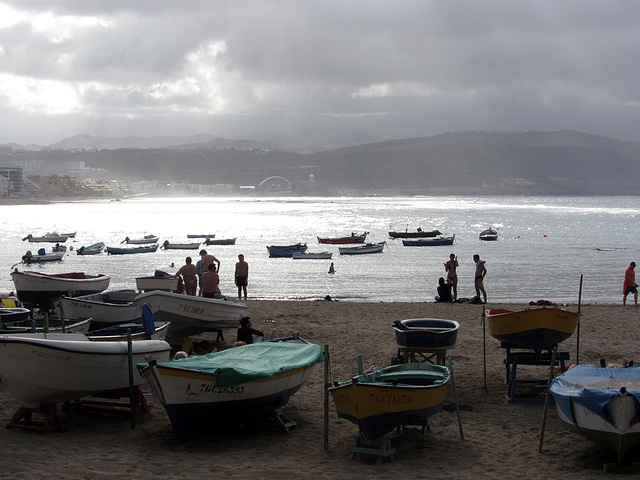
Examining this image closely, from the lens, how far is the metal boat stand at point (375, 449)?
319 inches

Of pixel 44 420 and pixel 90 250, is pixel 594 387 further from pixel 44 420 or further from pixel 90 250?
pixel 90 250

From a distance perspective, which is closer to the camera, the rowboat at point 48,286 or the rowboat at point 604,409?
the rowboat at point 604,409

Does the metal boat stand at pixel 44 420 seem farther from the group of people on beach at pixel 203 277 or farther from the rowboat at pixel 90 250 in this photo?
the rowboat at pixel 90 250

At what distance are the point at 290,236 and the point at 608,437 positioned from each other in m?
79.7

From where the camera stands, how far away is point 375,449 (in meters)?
8.22

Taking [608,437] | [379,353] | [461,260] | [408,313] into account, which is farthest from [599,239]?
[608,437]

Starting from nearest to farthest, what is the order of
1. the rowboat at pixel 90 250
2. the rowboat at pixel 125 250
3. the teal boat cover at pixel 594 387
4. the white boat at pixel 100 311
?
the teal boat cover at pixel 594 387 < the white boat at pixel 100 311 < the rowboat at pixel 90 250 < the rowboat at pixel 125 250

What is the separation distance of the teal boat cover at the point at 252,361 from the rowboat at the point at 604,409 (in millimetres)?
3246

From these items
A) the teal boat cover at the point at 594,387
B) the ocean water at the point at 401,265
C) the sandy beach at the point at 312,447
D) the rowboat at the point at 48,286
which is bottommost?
the ocean water at the point at 401,265

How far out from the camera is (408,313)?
64.8 ft

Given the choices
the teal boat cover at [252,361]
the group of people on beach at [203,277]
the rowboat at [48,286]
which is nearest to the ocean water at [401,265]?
the teal boat cover at [252,361]

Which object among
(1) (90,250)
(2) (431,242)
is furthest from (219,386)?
(2) (431,242)

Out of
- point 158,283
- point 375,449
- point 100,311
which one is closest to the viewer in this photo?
point 375,449

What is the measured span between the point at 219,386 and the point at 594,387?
13.8 ft
